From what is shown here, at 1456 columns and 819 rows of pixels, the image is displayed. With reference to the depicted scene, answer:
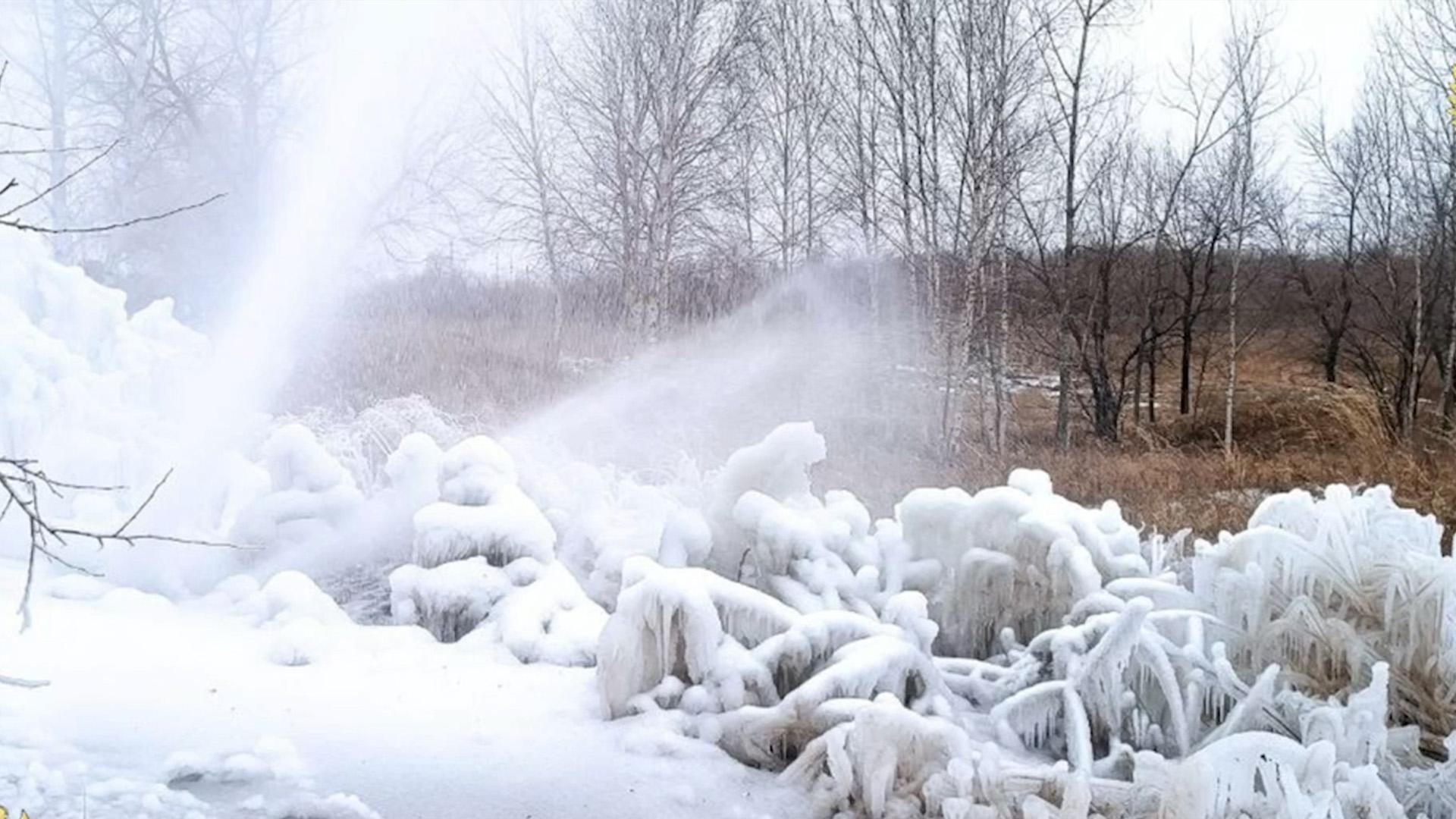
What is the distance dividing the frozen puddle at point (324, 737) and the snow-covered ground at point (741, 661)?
0.05ft

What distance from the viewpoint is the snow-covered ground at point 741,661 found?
10.8ft

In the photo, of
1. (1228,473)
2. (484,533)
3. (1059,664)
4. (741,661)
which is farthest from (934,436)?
(741,661)

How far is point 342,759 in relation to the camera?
11.6 feet

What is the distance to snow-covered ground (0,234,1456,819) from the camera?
10.8 feet

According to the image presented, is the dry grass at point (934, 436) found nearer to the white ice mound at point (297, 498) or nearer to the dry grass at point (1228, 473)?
the dry grass at point (1228, 473)

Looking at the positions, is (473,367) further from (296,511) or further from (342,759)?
(342,759)

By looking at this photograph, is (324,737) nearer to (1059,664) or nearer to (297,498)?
(1059,664)

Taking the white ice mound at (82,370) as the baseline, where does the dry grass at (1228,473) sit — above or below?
below

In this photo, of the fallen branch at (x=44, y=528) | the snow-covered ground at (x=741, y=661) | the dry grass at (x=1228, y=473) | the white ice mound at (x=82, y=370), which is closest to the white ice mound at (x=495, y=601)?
the snow-covered ground at (x=741, y=661)

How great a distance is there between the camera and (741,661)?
12.7 ft

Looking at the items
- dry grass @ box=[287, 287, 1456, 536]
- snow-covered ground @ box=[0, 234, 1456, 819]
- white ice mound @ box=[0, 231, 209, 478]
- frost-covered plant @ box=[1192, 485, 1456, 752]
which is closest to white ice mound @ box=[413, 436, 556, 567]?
snow-covered ground @ box=[0, 234, 1456, 819]

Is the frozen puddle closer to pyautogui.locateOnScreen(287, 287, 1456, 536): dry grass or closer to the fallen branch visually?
the fallen branch

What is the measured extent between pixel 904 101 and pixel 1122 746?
13.7 meters

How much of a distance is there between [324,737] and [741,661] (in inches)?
56.6
